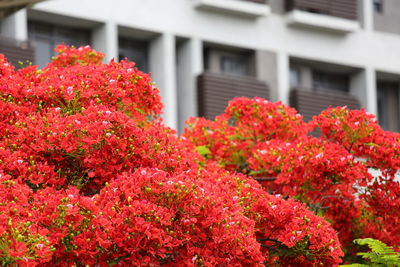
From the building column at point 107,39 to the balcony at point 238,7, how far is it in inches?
104

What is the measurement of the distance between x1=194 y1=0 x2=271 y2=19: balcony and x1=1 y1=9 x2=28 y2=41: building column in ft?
16.2

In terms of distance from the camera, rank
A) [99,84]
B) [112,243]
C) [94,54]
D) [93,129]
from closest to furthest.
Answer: [112,243], [93,129], [99,84], [94,54]

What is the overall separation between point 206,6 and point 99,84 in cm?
1706

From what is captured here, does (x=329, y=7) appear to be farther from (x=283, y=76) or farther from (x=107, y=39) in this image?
(x=107, y=39)

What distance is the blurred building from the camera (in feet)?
87.2

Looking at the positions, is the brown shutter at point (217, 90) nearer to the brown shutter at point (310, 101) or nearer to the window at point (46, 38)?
the brown shutter at point (310, 101)

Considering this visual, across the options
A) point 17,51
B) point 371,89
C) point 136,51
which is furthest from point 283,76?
point 17,51

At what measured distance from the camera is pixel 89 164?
34.8 ft

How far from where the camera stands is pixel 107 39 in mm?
26547

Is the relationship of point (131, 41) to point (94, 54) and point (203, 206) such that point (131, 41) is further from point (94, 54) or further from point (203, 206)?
point (203, 206)

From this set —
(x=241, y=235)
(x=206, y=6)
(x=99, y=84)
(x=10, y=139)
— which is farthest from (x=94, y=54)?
(x=206, y=6)

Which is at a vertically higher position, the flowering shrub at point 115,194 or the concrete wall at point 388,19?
the concrete wall at point 388,19

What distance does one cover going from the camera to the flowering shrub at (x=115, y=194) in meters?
9.47

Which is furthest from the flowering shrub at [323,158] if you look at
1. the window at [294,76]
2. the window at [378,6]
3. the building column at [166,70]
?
the window at [378,6]
